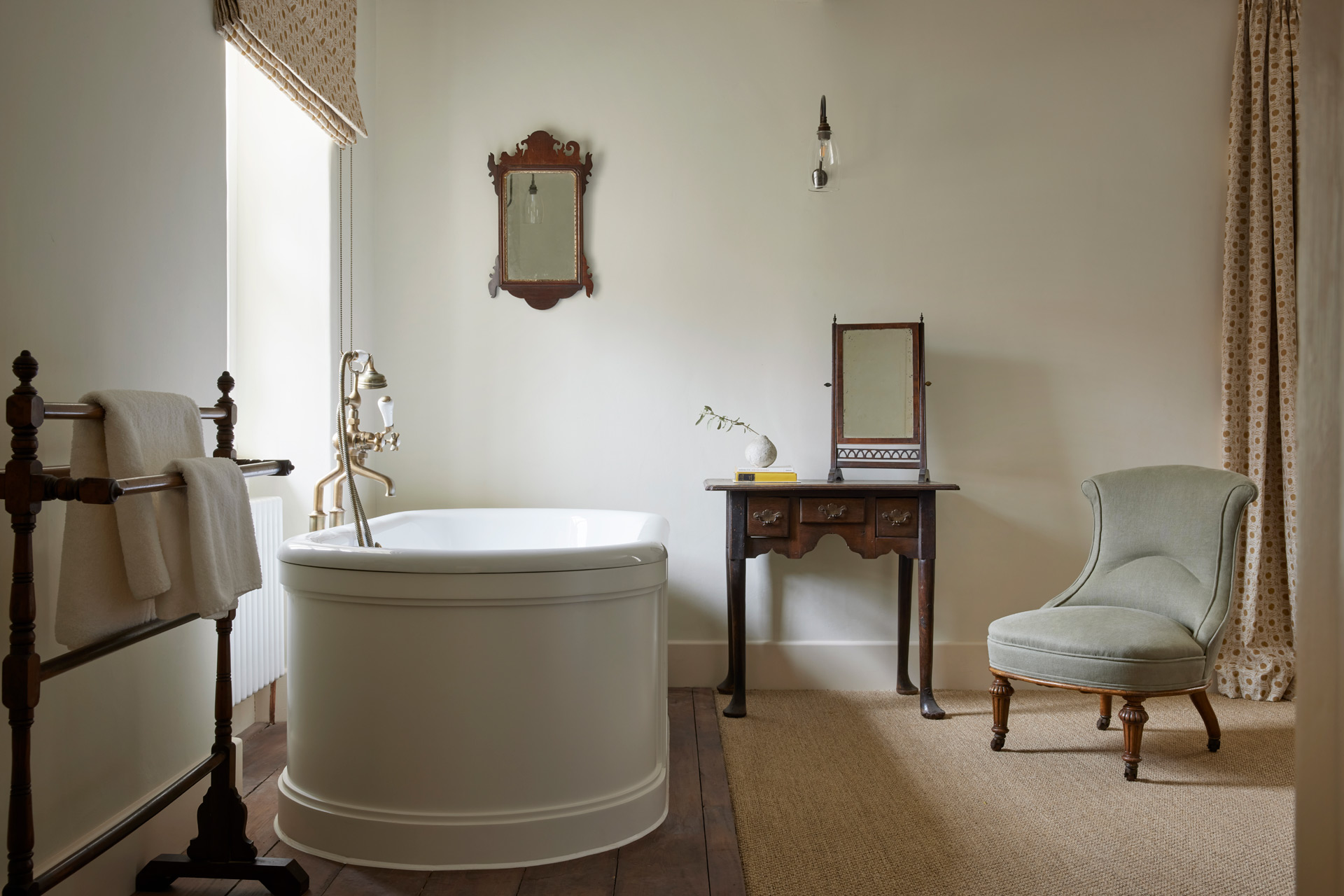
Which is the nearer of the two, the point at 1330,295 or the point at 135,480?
the point at 1330,295

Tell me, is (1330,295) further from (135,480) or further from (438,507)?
(438,507)

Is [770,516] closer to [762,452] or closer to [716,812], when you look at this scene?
[762,452]

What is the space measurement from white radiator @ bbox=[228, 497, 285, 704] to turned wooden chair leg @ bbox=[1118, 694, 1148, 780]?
228 cm

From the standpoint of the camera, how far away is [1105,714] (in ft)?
8.75

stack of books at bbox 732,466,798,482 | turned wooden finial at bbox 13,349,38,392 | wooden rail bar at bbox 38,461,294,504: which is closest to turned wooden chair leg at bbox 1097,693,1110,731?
stack of books at bbox 732,466,798,482

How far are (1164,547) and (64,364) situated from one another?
2.78 metres

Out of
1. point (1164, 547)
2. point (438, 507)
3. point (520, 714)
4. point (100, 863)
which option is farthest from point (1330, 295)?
point (438, 507)

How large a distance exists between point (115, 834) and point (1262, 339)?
3.50 meters

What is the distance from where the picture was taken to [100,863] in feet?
5.16

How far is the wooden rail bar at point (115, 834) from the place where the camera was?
49.8 inches

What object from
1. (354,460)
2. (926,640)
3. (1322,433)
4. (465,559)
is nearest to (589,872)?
(465,559)

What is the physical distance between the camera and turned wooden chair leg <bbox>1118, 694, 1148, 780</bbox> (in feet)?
7.44

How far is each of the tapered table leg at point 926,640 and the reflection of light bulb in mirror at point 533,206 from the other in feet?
5.95

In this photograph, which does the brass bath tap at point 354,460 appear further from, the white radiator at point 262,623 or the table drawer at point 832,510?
the table drawer at point 832,510
